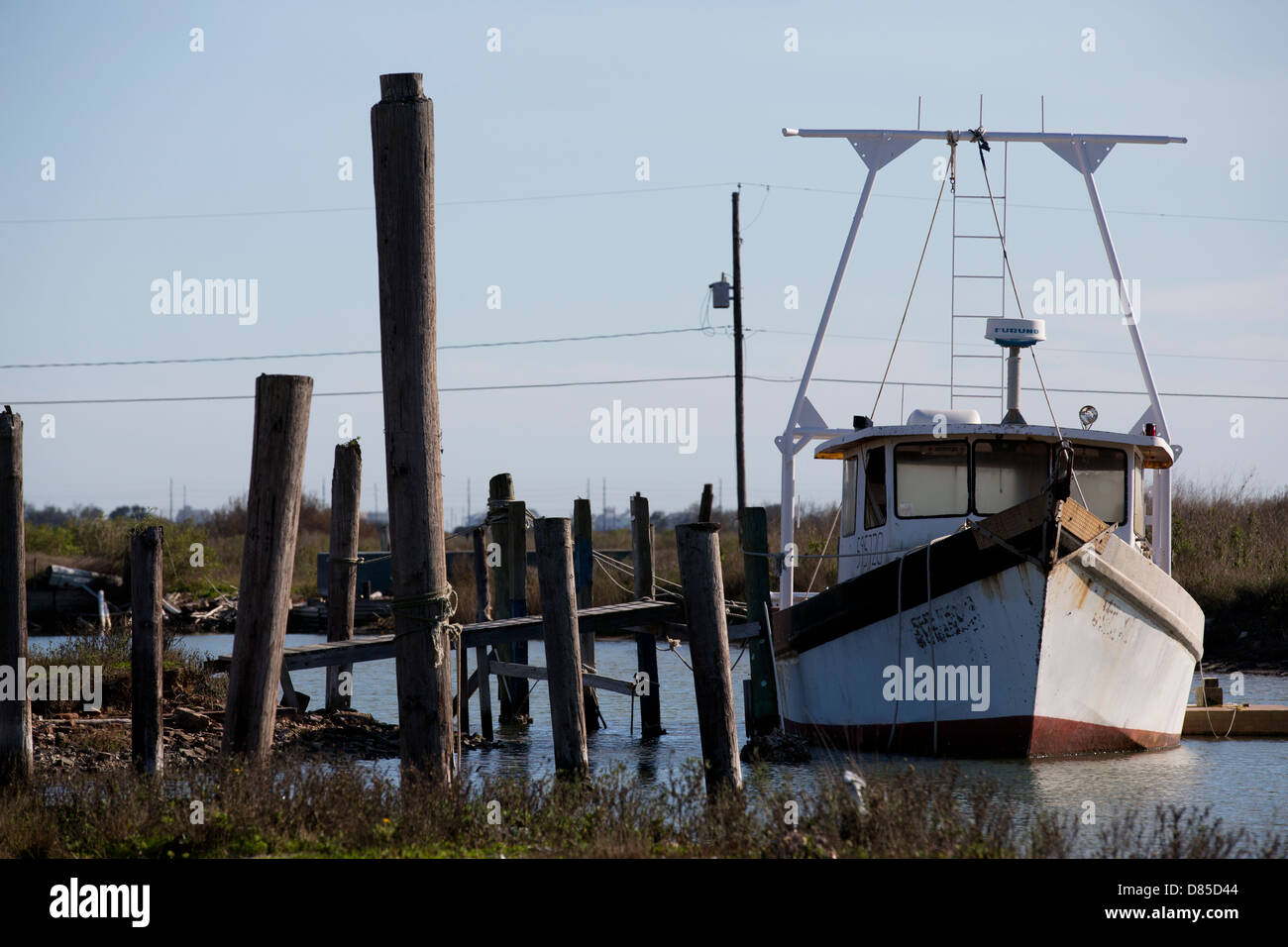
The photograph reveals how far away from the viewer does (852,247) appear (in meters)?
14.9

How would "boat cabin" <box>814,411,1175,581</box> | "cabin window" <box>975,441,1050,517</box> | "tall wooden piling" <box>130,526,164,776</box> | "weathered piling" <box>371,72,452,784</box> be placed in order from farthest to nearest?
"cabin window" <box>975,441,1050,517</box> < "boat cabin" <box>814,411,1175,581</box> < "tall wooden piling" <box>130,526,164,776</box> < "weathered piling" <box>371,72,452,784</box>

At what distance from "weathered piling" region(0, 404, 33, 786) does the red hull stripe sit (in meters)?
6.66

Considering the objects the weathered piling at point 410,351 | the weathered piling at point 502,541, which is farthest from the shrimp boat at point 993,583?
the weathered piling at point 410,351

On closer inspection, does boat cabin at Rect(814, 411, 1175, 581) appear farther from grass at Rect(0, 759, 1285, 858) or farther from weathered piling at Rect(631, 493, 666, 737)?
grass at Rect(0, 759, 1285, 858)

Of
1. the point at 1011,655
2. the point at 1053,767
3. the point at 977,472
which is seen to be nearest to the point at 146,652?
the point at 1011,655

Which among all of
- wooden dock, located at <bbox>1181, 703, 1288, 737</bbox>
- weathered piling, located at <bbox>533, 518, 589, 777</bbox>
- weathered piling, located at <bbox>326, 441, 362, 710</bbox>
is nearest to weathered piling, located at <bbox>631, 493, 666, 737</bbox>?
weathered piling, located at <bbox>326, 441, 362, 710</bbox>

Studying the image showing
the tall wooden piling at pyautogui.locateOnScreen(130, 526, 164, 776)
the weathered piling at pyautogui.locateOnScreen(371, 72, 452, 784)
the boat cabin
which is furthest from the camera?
the boat cabin

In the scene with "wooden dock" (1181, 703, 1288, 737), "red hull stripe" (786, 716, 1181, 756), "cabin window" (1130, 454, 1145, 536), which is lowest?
"wooden dock" (1181, 703, 1288, 737)

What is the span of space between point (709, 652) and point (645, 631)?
32.7 feet

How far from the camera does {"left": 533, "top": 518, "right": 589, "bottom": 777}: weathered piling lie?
375 inches

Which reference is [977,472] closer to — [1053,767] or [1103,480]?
[1103,480]

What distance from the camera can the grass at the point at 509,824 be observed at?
693cm
